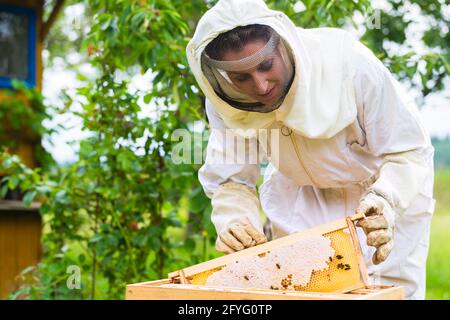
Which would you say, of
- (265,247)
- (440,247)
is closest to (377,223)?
(265,247)

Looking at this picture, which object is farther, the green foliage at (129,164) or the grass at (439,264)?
the grass at (439,264)

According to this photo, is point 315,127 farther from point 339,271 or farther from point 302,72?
point 339,271

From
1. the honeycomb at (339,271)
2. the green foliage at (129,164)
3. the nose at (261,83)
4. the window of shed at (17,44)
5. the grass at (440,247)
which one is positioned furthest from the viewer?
the window of shed at (17,44)

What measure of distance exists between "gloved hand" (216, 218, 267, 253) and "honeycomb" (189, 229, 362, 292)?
360 millimetres

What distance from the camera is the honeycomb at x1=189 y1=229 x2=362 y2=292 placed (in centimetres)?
209

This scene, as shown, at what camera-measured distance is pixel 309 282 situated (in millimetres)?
2189

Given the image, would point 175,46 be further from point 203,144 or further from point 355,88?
point 355,88

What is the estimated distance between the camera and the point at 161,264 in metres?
4.38

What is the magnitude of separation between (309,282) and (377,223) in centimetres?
27

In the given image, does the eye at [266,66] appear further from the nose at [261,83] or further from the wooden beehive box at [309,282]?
the wooden beehive box at [309,282]

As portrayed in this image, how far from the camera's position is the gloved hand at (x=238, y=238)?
8.27ft

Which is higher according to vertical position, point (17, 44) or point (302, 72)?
point (17, 44)

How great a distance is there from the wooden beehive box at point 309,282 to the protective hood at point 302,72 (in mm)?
448

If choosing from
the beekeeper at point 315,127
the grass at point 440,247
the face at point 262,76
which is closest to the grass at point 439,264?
the grass at point 440,247
